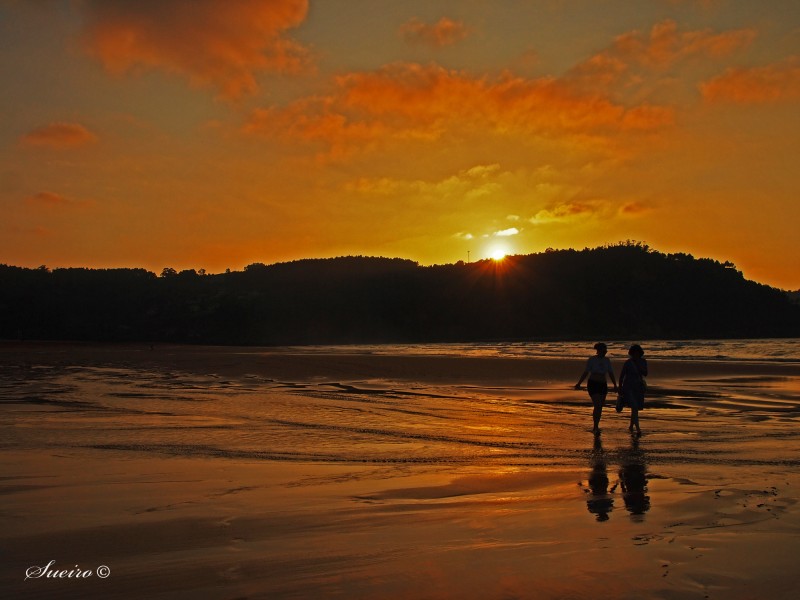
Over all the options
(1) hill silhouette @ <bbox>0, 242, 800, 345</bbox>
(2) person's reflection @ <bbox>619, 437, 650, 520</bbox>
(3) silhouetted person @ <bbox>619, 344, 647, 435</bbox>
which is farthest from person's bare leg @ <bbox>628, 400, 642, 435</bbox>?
(1) hill silhouette @ <bbox>0, 242, 800, 345</bbox>

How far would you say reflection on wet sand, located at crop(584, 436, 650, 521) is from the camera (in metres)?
7.86

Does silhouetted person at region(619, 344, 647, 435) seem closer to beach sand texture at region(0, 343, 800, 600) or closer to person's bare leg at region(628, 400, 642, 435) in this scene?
person's bare leg at region(628, 400, 642, 435)

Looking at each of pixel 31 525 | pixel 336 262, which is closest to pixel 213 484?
pixel 31 525

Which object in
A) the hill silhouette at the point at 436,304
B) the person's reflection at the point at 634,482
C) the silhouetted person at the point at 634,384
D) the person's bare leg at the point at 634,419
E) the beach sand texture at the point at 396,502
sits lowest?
the person's reflection at the point at 634,482

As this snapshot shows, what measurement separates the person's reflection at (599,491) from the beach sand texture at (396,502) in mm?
34

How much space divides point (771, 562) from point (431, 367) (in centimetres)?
3197

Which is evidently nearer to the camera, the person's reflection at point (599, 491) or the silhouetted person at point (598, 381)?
the person's reflection at point (599, 491)

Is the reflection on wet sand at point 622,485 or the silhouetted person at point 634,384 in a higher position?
the silhouetted person at point 634,384

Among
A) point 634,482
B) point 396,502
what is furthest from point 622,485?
point 396,502

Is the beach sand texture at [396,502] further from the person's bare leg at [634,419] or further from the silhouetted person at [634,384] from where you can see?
the silhouetted person at [634,384]

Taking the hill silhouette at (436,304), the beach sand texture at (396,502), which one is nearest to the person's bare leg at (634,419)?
the beach sand texture at (396,502)

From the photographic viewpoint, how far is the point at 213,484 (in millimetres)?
9039

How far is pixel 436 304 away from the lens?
410 ft

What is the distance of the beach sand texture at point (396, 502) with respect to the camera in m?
5.54
